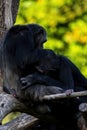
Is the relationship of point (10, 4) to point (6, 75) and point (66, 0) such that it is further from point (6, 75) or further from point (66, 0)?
point (66, 0)

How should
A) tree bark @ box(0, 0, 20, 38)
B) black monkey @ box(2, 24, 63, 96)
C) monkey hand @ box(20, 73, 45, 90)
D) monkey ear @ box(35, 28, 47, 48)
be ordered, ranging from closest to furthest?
monkey hand @ box(20, 73, 45, 90)
black monkey @ box(2, 24, 63, 96)
monkey ear @ box(35, 28, 47, 48)
tree bark @ box(0, 0, 20, 38)

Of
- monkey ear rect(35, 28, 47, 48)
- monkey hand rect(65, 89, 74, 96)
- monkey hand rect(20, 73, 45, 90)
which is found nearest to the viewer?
monkey hand rect(65, 89, 74, 96)

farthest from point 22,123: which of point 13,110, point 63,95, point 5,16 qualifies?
point 5,16

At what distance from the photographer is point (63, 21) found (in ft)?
66.8

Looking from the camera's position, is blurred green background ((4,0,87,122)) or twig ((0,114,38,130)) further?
blurred green background ((4,0,87,122))

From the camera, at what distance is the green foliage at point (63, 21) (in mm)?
19367

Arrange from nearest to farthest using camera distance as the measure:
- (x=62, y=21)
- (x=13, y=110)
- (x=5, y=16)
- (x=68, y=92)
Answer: (x=68, y=92) < (x=13, y=110) < (x=5, y=16) < (x=62, y=21)

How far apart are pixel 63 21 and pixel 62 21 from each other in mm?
33

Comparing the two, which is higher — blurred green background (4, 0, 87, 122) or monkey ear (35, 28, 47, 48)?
monkey ear (35, 28, 47, 48)

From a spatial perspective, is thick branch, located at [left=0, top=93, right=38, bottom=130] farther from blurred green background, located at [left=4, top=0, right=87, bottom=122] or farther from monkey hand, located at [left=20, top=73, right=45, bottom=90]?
blurred green background, located at [left=4, top=0, right=87, bottom=122]

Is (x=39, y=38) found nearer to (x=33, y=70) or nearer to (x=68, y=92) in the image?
(x=33, y=70)

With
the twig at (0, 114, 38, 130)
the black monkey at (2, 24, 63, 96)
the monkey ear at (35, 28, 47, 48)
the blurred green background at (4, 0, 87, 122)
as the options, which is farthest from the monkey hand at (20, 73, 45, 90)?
the blurred green background at (4, 0, 87, 122)

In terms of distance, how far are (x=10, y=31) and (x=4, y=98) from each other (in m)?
0.88

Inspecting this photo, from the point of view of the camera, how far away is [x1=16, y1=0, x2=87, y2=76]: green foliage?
19.4 metres
